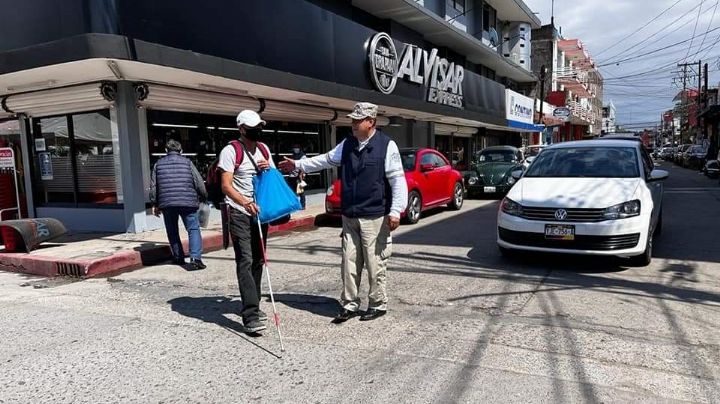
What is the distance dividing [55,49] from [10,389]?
556 centimetres

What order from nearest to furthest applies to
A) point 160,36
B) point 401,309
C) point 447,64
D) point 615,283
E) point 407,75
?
point 401,309 < point 615,283 < point 160,36 < point 407,75 < point 447,64

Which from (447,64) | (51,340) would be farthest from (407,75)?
(51,340)

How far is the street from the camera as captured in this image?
3445mm

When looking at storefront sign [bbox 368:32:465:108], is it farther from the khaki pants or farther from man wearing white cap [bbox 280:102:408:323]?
the khaki pants

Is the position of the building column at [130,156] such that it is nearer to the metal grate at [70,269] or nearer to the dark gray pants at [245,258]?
the metal grate at [70,269]

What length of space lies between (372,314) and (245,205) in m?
1.51

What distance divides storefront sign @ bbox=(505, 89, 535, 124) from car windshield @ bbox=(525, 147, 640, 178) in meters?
20.6

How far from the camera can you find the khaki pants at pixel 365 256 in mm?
4641

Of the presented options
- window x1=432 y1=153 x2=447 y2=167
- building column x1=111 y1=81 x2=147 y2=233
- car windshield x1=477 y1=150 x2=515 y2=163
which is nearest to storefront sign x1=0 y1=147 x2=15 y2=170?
building column x1=111 y1=81 x2=147 y2=233

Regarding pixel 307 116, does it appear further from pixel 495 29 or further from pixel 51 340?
pixel 495 29

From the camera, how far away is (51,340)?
14.8 feet

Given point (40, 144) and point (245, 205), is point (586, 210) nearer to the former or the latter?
point (245, 205)

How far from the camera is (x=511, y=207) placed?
674 centimetres

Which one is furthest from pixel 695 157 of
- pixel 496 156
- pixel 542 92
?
pixel 496 156
